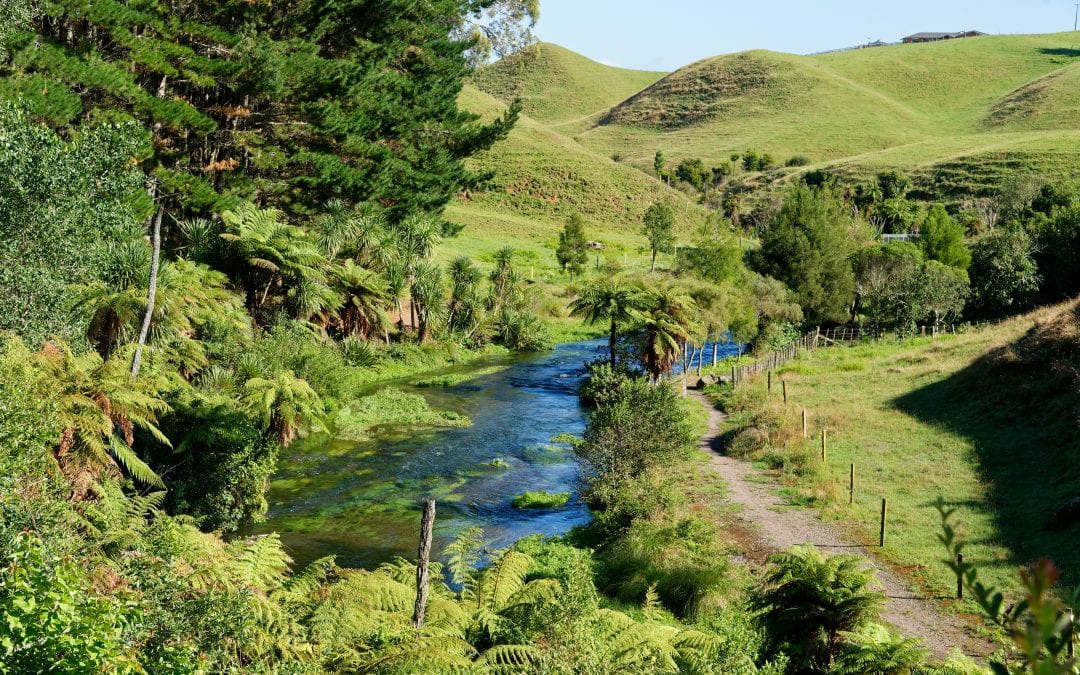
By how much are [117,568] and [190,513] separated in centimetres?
902

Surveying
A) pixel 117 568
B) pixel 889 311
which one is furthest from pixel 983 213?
pixel 117 568

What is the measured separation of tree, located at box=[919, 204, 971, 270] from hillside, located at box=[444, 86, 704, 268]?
27.5 metres

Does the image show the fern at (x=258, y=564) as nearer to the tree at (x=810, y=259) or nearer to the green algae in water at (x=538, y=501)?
the green algae in water at (x=538, y=501)

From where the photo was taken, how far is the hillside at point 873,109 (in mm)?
115062

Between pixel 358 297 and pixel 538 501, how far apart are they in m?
18.3

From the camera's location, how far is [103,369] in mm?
14930

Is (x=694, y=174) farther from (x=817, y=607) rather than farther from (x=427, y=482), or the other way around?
(x=817, y=607)

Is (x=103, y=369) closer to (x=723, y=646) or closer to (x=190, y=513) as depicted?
(x=190, y=513)

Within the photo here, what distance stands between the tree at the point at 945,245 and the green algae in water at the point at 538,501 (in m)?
44.1

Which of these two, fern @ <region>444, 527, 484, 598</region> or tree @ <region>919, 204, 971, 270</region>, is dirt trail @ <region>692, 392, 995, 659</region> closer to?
fern @ <region>444, 527, 484, 598</region>

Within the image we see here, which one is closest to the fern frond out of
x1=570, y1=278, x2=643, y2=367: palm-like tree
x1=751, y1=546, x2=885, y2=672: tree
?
x1=751, y1=546, x2=885, y2=672: tree

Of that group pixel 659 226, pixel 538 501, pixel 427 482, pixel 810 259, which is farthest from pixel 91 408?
pixel 659 226

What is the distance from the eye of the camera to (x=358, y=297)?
37750 millimetres

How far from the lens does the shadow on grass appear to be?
17516 millimetres
